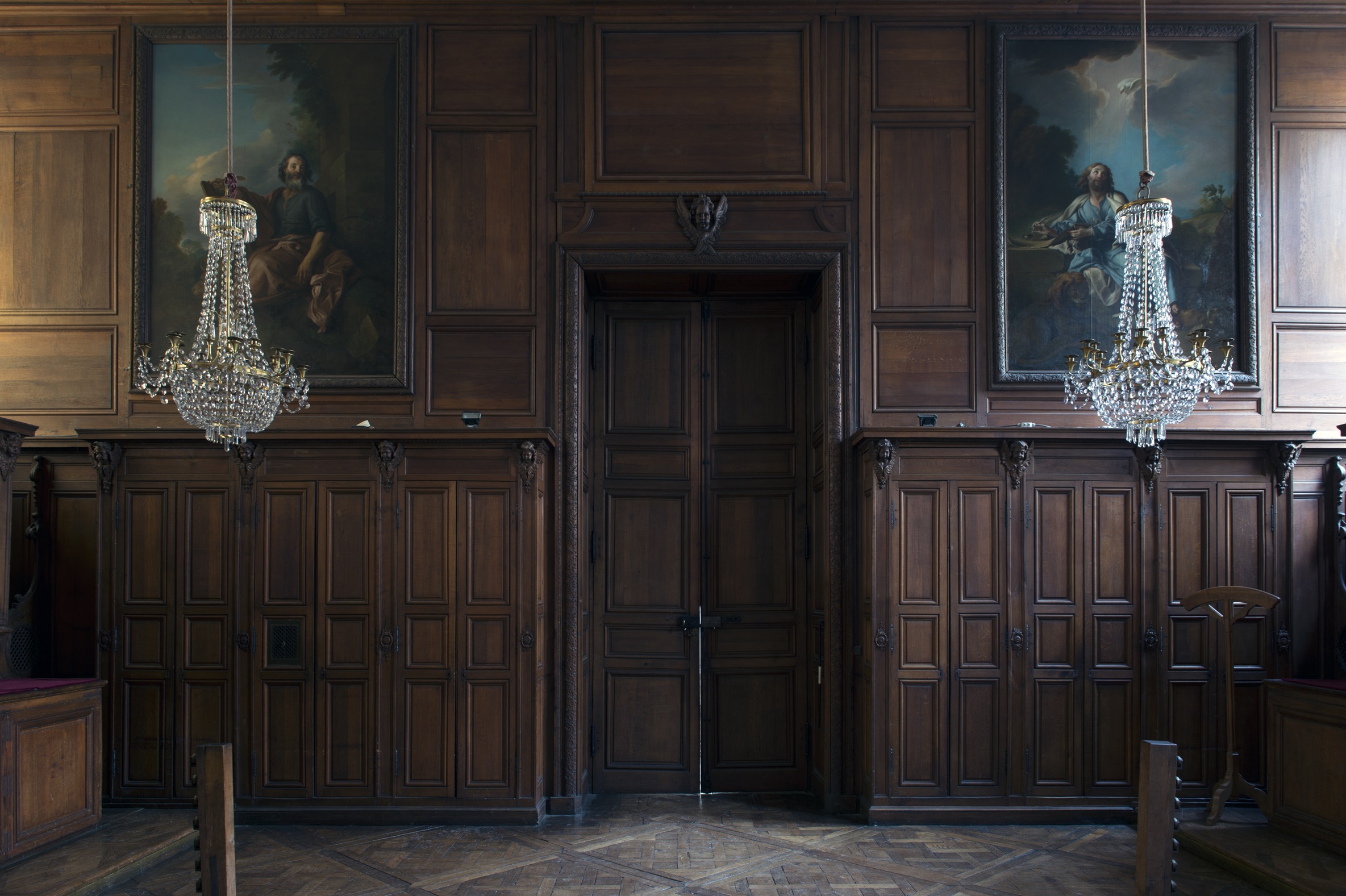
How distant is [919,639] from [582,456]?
8.53 ft

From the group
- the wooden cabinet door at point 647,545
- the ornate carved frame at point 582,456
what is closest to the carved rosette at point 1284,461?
the ornate carved frame at point 582,456

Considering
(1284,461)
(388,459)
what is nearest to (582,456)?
(388,459)

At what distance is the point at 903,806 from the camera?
6238 mm

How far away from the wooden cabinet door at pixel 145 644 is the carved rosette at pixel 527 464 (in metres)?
2.26

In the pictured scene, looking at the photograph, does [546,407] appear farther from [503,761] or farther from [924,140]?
[924,140]

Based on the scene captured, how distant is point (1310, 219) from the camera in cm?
702

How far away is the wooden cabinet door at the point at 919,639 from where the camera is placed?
6.28 m

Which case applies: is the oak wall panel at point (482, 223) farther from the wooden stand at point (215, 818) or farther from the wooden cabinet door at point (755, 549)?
the wooden stand at point (215, 818)

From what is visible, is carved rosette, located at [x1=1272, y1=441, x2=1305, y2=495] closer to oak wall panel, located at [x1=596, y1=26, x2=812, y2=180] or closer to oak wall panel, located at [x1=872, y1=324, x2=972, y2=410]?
oak wall panel, located at [x1=872, y1=324, x2=972, y2=410]

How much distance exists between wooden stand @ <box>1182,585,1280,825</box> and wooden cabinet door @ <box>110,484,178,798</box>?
647 centimetres

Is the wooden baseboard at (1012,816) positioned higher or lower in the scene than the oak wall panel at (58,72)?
lower

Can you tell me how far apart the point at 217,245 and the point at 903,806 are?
5489 mm

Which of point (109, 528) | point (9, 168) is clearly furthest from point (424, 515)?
point (9, 168)

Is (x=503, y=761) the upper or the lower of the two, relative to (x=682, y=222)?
lower
